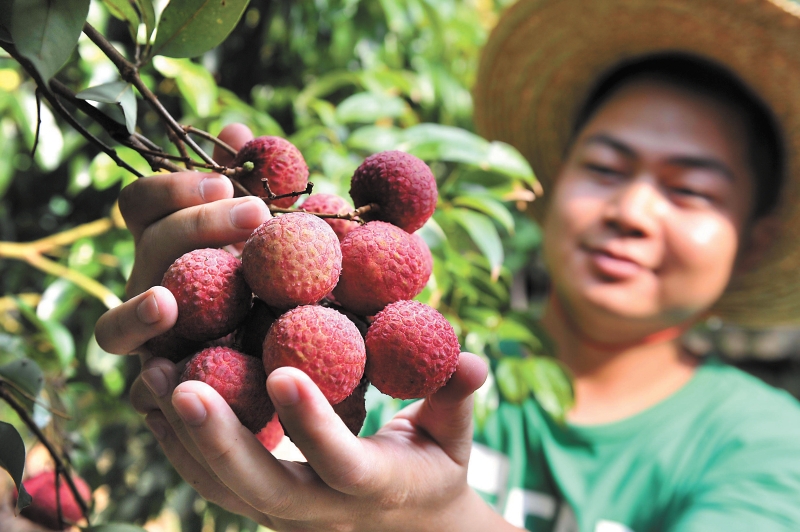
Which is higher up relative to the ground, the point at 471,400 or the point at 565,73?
the point at 565,73

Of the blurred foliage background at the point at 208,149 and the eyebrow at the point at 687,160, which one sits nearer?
the blurred foliage background at the point at 208,149

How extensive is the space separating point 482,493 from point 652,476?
345 millimetres

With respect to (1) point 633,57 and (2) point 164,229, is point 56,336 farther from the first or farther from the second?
(1) point 633,57

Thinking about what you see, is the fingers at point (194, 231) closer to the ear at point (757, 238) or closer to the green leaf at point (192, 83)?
the green leaf at point (192, 83)

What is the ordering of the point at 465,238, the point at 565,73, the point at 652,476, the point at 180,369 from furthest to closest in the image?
1. the point at 565,73
2. the point at 652,476
3. the point at 465,238
4. the point at 180,369

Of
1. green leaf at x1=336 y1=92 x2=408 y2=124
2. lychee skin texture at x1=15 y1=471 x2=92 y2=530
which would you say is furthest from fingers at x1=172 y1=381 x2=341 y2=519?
green leaf at x1=336 y1=92 x2=408 y2=124

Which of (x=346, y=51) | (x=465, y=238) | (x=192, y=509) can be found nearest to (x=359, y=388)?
(x=465, y=238)

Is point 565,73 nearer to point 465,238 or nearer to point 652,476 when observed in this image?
point 465,238

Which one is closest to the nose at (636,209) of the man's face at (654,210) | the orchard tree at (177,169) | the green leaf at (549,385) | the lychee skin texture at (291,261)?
the man's face at (654,210)

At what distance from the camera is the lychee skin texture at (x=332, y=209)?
533 millimetres

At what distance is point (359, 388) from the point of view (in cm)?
49

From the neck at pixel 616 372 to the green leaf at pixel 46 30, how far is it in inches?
45.5

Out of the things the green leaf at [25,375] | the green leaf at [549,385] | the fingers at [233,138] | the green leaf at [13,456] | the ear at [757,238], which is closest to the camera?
the green leaf at [13,456]

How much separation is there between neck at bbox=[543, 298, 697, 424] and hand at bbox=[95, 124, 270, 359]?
1.03m
